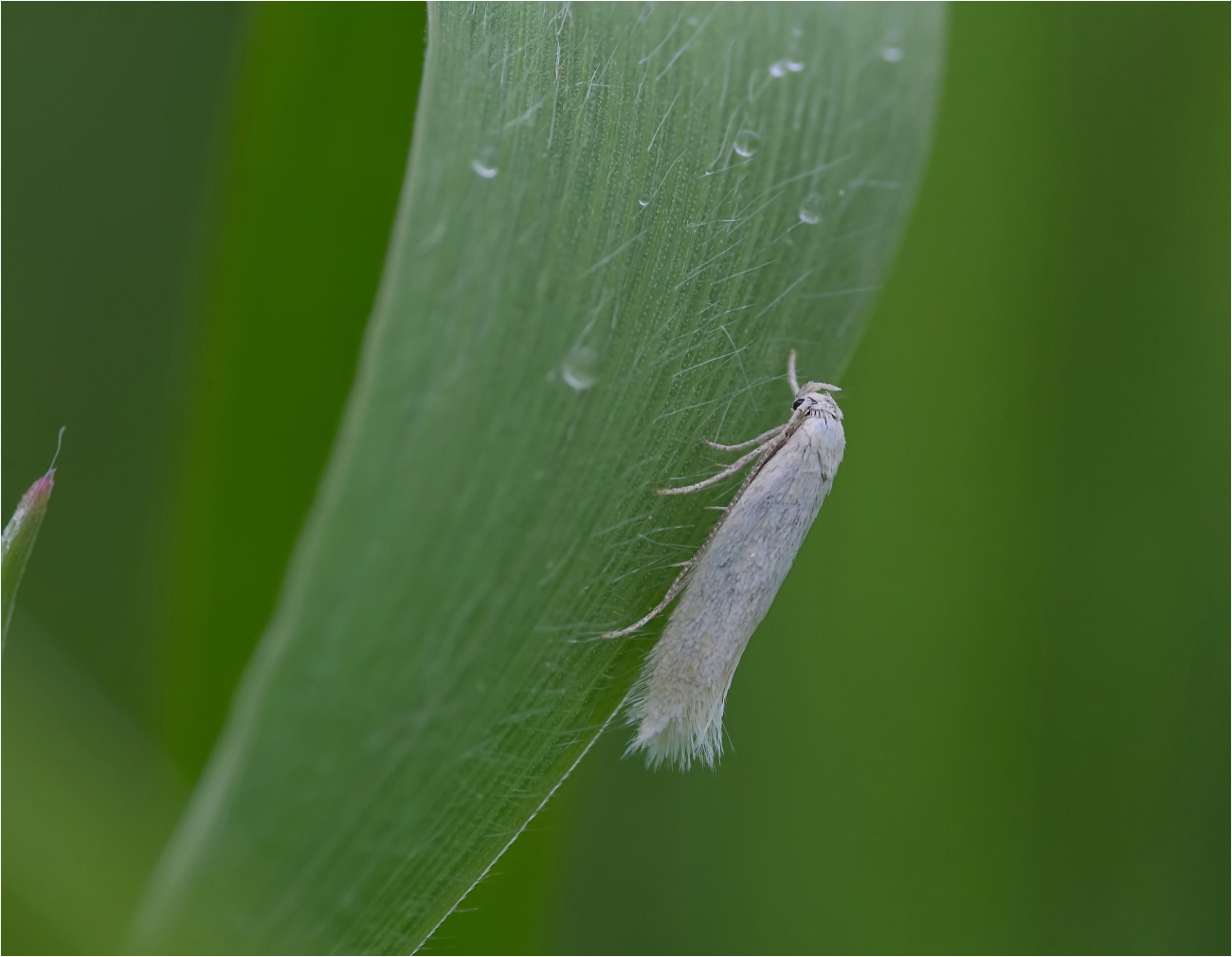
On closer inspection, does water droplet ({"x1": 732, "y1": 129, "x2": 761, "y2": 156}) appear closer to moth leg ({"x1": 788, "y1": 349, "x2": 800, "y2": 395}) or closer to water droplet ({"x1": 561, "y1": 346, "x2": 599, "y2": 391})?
moth leg ({"x1": 788, "y1": 349, "x2": 800, "y2": 395})

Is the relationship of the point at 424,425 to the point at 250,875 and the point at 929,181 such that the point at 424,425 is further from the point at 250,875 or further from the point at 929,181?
the point at 929,181

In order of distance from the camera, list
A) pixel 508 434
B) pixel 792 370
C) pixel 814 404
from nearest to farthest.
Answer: pixel 508 434, pixel 792 370, pixel 814 404

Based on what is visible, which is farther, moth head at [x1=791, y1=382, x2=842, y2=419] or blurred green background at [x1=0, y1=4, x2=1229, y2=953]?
Result: moth head at [x1=791, y1=382, x2=842, y2=419]

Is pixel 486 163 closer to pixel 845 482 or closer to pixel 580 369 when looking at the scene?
pixel 580 369

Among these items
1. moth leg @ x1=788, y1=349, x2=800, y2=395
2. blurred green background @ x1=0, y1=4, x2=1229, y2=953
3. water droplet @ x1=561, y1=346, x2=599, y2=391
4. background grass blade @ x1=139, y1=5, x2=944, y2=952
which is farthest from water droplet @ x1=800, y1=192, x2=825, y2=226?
water droplet @ x1=561, y1=346, x2=599, y2=391

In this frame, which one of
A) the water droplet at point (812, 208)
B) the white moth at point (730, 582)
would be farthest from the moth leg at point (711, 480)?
the water droplet at point (812, 208)

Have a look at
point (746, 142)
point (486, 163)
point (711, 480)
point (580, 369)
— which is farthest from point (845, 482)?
point (486, 163)
